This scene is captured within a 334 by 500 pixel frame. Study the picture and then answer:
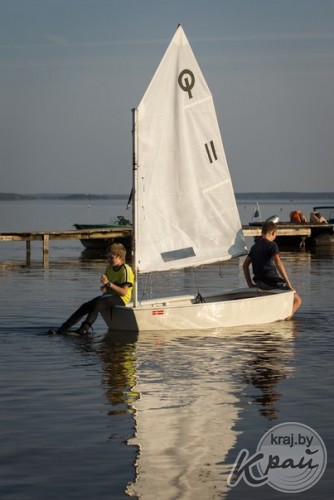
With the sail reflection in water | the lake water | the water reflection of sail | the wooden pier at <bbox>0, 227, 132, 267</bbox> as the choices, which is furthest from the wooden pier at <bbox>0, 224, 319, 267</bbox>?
the water reflection of sail

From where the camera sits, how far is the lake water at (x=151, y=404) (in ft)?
32.8

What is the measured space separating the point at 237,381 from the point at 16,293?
13869 mm

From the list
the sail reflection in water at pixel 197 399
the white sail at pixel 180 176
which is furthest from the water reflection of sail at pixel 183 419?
the white sail at pixel 180 176

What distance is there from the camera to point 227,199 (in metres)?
21.0

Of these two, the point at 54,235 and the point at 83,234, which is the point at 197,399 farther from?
the point at 83,234

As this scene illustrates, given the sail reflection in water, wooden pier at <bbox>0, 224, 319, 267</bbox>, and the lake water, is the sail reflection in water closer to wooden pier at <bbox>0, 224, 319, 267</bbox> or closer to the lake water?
the lake water

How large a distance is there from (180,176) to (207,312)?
8.56 feet

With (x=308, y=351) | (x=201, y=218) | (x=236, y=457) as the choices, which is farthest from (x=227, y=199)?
(x=236, y=457)

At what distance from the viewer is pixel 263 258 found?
20.3m

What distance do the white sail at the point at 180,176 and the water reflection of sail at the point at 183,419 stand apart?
252 cm

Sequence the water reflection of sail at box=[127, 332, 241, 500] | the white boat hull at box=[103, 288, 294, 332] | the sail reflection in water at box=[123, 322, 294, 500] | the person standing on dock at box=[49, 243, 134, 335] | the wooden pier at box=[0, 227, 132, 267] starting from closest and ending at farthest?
the water reflection of sail at box=[127, 332, 241, 500]
the sail reflection in water at box=[123, 322, 294, 500]
the person standing on dock at box=[49, 243, 134, 335]
the white boat hull at box=[103, 288, 294, 332]
the wooden pier at box=[0, 227, 132, 267]

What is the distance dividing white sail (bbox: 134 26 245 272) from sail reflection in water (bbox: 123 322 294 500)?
5.82 ft

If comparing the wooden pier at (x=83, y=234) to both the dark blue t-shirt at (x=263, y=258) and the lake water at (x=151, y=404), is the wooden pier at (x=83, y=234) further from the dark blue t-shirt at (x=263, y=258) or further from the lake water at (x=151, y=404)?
the lake water at (x=151, y=404)

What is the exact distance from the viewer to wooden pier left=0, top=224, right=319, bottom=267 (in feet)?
139
